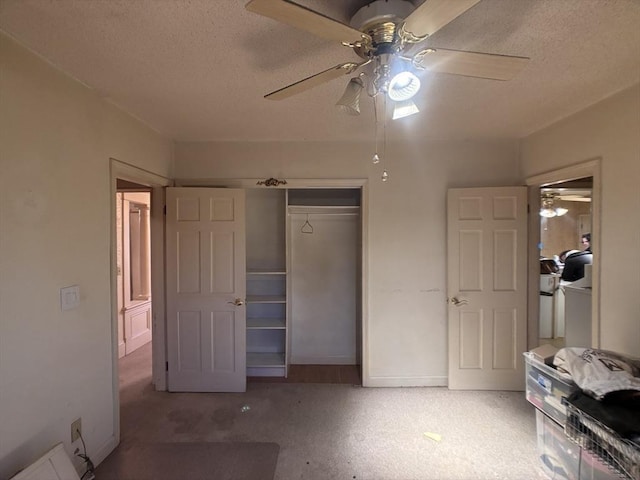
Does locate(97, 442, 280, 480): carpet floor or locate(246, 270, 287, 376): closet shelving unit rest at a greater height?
locate(246, 270, 287, 376): closet shelving unit

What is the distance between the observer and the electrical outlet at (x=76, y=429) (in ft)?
6.07

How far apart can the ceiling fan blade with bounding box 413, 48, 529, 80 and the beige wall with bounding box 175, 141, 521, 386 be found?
1.76 metres

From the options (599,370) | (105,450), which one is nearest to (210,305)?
(105,450)

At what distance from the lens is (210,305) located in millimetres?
3016

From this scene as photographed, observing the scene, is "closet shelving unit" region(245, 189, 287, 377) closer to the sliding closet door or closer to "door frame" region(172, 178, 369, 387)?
the sliding closet door

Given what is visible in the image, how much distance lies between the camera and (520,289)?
298 cm

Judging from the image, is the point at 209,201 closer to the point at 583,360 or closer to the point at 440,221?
A: the point at 440,221

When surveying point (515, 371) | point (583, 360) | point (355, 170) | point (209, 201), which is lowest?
point (515, 371)

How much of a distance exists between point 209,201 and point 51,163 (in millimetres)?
1353

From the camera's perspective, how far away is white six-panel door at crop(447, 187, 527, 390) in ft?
9.74

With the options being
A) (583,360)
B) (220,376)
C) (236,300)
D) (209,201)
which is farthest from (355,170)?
(220,376)

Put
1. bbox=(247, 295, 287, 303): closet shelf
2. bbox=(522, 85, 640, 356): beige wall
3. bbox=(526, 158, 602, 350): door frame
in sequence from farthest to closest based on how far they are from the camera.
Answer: bbox=(247, 295, 287, 303): closet shelf < bbox=(526, 158, 602, 350): door frame < bbox=(522, 85, 640, 356): beige wall

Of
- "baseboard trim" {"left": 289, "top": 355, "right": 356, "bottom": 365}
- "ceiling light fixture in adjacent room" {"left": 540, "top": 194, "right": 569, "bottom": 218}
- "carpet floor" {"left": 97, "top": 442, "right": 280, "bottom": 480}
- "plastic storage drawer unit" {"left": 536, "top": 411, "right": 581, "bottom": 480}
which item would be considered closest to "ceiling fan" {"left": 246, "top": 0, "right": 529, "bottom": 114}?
"plastic storage drawer unit" {"left": 536, "top": 411, "right": 581, "bottom": 480}

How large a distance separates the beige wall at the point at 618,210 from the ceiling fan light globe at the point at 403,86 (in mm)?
1650
